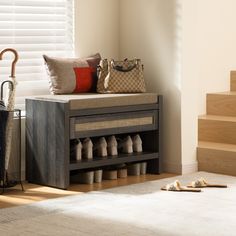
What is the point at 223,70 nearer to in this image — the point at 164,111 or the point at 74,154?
the point at 164,111

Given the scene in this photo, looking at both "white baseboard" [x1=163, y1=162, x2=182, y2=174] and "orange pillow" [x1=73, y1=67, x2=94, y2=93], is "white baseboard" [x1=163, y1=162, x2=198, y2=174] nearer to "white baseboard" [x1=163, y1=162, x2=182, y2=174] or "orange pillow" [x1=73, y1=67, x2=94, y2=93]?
"white baseboard" [x1=163, y1=162, x2=182, y2=174]

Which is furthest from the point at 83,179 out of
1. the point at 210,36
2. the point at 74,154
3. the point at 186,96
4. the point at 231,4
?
the point at 231,4

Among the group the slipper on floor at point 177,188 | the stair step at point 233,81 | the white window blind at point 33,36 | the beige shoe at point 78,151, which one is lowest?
the slipper on floor at point 177,188

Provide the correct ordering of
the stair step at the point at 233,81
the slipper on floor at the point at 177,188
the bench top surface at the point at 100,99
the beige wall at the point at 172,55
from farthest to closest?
the stair step at the point at 233,81
the beige wall at the point at 172,55
the bench top surface at the point at 100,99
the slipper on floor at the point at 177,188

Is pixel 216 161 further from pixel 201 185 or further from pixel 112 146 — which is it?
pixel 112 146

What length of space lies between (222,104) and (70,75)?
1.47 m

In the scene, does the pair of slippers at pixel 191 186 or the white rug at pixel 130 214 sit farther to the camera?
the pair of slippers at pixel 191 186

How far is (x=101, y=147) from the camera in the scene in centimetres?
517

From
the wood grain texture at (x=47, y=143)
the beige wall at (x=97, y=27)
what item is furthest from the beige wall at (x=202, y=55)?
the wood grain texture at (x=47, y=143)

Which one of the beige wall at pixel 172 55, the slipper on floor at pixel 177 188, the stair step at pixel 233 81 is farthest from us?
the stair step at pixel 233 81

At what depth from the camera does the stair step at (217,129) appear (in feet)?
18.7

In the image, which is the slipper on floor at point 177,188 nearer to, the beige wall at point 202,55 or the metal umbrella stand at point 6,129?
the beige wall at point 202,55

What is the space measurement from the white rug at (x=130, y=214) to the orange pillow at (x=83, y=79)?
3.00 ft

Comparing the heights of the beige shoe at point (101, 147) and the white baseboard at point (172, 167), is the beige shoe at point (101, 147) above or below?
above
